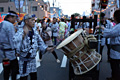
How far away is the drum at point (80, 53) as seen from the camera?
3.29 meters

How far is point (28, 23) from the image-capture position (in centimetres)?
331

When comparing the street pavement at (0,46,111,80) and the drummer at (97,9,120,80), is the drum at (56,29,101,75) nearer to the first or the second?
the drummer at (97,9,120,80)

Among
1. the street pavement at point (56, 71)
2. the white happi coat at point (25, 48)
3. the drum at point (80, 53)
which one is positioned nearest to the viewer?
the white happi coat at point (25, 48)

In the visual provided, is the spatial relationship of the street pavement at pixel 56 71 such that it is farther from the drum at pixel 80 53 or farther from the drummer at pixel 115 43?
the drum at pixel 80 53

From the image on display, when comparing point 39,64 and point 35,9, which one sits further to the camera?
point 35,9

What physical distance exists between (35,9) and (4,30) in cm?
4687

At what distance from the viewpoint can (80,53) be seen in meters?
3.33

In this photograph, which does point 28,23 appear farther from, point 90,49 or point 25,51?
point 90,49

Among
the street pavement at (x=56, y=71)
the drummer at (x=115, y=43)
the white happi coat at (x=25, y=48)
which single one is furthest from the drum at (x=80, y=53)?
the street pavement at (x=56, y=71)

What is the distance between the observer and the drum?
3291 millimetres

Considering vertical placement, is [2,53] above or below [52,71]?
above

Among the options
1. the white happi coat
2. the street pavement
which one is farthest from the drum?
the street pavement

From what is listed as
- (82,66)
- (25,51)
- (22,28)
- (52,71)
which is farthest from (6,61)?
(52,71)

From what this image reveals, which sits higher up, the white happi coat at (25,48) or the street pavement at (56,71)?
the white happi coat at (25,48)
